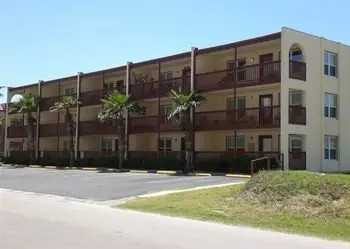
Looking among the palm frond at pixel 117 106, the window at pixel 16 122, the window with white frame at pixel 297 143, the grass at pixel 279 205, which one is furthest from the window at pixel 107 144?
the grass at pixel 279 205

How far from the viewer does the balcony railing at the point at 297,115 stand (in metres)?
31.8

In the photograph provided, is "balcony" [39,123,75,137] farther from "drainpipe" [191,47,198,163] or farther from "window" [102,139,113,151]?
"drainpipe" [191,47,198,163]

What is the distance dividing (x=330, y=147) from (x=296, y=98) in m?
3.94

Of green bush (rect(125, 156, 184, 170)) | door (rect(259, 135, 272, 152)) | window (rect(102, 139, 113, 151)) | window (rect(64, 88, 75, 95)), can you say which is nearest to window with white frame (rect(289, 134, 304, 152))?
door (rect(259, 135, 272, 152))

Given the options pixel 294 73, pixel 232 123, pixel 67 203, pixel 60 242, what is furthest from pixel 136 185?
pixel 60 242

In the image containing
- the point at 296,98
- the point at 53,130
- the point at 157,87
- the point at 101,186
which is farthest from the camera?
the point at 53,130

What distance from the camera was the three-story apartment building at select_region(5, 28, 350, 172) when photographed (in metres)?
32.0

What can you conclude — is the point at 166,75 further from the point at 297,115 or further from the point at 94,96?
the point at 297,115

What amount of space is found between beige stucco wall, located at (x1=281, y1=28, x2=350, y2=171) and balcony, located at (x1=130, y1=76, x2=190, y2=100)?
7949 millimetres

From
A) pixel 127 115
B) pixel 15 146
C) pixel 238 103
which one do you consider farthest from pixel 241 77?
pixel 15 146

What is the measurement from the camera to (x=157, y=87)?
39875 mm

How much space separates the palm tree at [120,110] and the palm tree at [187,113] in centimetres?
489

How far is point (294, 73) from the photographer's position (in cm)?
3216

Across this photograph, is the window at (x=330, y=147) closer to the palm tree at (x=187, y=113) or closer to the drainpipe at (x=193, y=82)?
the palm tree at (x=187, y=113)
